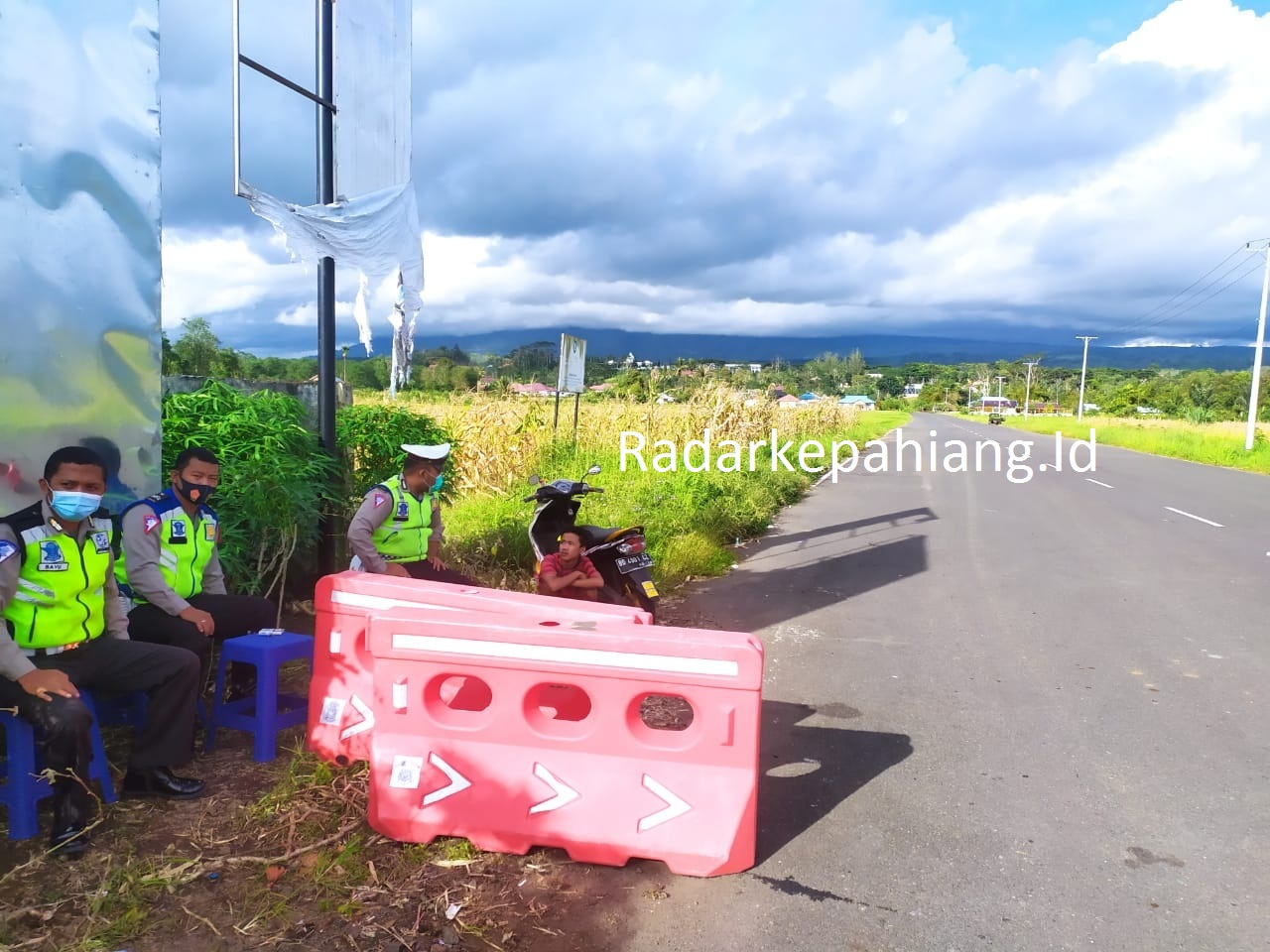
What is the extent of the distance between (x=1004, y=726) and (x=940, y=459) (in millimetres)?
23735

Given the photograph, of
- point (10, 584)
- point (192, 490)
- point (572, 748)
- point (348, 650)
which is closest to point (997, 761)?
point (572, 748)

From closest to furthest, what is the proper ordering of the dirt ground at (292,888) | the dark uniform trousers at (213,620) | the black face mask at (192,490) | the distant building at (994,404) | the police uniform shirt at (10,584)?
the dirt ground at (292,888) → the police uniform shirt at (10,584) → the dark uniform trousers at (213,620) → the black face mask at (192,490) → the distant building at (994,404)

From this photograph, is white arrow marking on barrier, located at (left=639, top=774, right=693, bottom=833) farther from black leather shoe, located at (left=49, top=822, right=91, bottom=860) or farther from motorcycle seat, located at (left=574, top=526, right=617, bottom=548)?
motorcycle seat, located at (left=574, top=526, right=617, bottom=548)

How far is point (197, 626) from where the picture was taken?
4.10 metres

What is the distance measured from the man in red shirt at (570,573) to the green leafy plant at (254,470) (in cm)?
155

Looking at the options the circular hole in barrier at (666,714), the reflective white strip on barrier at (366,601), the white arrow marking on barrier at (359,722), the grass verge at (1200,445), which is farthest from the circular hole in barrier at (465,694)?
the grass verge at (1200,445)

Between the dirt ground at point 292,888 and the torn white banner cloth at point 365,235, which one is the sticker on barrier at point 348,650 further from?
the torn white banner cloth at point 365,235

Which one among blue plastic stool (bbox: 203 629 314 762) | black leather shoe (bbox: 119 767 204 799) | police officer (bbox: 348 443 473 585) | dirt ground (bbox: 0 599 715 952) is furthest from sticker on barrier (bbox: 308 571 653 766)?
police officer (bbox: 348 443 473 585)

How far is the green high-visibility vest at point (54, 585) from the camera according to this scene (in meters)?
3.37

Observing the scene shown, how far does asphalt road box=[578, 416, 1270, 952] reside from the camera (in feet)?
9.87

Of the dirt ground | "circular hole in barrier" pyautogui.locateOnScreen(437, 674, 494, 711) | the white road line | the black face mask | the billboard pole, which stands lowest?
the dirt ground

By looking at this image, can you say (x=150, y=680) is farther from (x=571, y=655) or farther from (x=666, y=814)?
(x=666, y=814)

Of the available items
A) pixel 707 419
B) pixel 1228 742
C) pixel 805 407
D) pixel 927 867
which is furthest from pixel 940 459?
pixel 927 867

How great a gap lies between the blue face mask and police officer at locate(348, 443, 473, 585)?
166 cm
